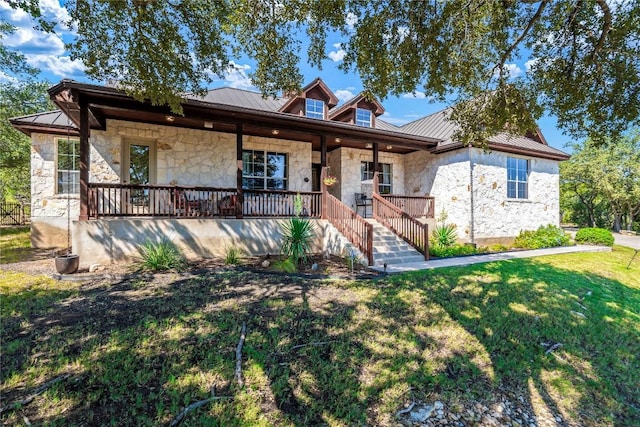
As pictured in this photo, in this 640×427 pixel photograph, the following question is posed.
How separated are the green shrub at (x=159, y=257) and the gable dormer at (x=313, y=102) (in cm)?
732

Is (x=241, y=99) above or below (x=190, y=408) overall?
above

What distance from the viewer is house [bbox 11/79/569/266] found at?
24.4 feet

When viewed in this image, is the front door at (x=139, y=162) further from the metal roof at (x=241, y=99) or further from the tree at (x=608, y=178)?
the tree at (x=608, y=178)

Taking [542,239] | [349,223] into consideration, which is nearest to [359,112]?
[349,223]

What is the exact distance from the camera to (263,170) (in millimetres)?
10930

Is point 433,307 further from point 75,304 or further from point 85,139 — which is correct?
point 85,139

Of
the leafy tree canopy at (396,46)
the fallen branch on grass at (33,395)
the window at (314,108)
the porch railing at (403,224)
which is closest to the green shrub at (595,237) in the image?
the leafy tree canopy at (396,46)

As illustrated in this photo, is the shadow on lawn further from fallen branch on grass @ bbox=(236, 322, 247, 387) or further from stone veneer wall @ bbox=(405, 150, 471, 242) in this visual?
stone veneer wall @ bbox=(405, 150, 471, 242)

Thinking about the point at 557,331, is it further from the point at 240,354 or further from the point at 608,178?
the point at 608,178

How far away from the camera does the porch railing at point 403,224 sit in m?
8.67

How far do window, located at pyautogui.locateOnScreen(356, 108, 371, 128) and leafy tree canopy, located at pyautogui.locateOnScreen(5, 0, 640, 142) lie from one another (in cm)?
642

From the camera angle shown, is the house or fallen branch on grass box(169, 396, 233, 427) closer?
fallen branch on grass box(169, 396, 233, 427)

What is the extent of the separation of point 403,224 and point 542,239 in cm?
689

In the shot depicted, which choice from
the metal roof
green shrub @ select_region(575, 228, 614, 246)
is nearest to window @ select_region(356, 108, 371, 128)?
the metal roof
